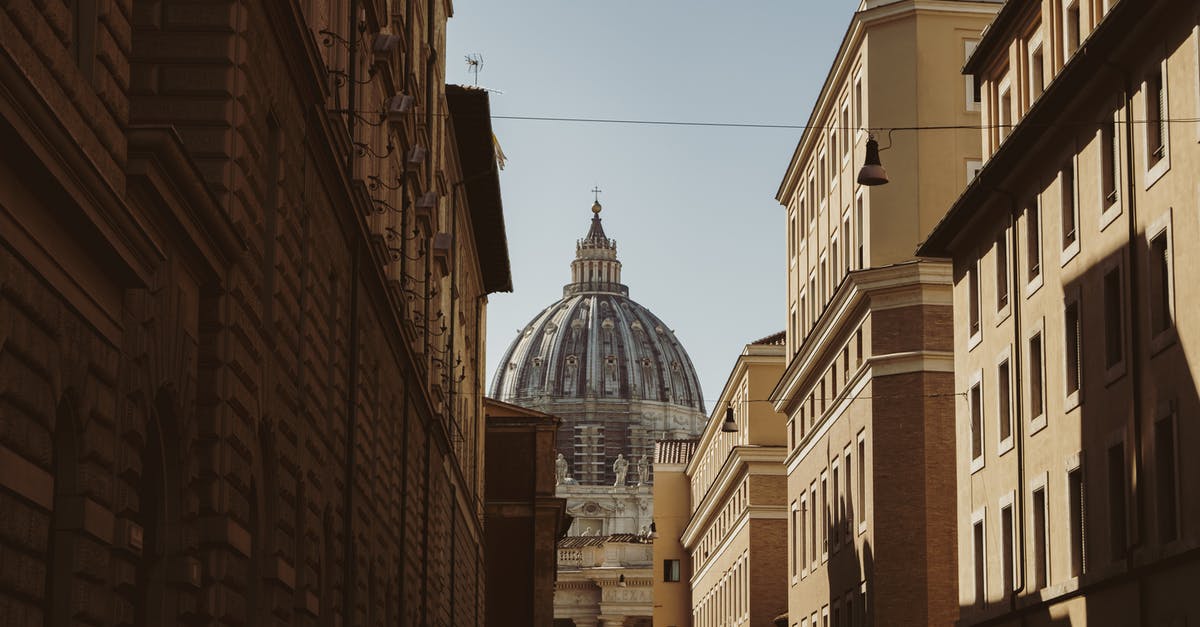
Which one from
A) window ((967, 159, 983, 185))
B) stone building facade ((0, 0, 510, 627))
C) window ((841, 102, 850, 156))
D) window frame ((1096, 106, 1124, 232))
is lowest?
stone building facade ((0, 0, 510, 627))

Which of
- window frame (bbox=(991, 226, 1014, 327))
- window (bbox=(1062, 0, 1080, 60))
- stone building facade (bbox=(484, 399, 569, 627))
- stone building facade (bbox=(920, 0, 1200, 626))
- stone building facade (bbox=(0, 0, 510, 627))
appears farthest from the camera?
stone building facade (bbox=(484, 399, 569, 627))

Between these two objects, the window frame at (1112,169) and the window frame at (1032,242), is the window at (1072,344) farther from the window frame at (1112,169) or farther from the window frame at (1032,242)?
the window frame at (1112,169)

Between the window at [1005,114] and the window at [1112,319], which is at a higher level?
the window at [1005,114]

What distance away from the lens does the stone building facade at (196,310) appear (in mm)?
11039

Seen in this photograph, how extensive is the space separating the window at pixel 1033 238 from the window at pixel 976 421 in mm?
4168

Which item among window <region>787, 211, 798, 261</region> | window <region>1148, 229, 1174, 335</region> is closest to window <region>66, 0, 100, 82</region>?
window <region>1148, 229, 1174, 335</region>

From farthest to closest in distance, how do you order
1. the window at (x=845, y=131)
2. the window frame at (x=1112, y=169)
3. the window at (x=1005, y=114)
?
the window at (x=845, y=131) < the window at (x=1005, y=114) < the window frame at (x=1112, y=169)

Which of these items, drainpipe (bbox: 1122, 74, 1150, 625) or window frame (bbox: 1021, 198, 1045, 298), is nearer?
drainpipe (bbox: 1122, 74, 1150, 625)

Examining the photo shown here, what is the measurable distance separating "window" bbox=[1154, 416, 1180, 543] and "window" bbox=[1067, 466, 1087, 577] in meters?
3.78

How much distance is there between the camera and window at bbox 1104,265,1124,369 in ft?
97.7

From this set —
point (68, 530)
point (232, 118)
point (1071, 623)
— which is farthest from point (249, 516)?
point (1071, 623)

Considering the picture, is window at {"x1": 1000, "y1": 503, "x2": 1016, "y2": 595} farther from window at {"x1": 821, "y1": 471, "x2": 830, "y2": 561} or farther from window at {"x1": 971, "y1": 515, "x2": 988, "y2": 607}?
window at {"x1": 821, "y1": 471, "x2": 830, "y2": 561}

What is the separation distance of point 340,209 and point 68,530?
12.7 meters

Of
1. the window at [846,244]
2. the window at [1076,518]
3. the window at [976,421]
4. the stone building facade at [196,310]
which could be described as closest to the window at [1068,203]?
the window at [1076,518]
